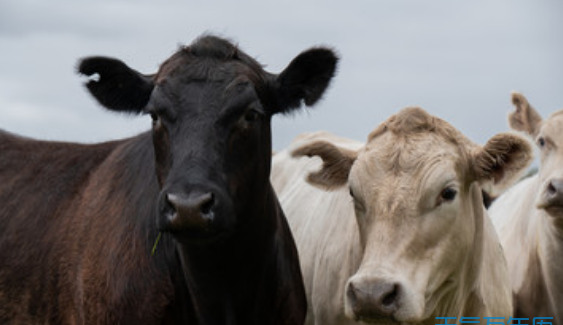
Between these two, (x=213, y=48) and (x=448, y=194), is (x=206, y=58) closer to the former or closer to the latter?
(x=213, y=48)

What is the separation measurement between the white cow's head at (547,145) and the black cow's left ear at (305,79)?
2087 millimetres

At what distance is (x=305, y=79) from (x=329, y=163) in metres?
0.60

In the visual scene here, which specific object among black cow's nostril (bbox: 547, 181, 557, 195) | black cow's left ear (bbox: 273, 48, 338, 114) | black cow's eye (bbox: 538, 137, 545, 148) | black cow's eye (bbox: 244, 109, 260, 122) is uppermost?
black cow's left ear (bbox: 273, 48, 338, 114)

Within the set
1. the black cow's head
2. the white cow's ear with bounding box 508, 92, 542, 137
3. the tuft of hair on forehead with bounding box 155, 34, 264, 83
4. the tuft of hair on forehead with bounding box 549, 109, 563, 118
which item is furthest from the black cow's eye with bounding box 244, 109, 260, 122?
the white cow's ear with bounding box 508, 92, 542, 137

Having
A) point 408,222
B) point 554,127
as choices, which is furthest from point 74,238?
point 554,127

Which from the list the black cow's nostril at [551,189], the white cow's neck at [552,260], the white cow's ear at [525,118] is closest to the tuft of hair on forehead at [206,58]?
the black cow's nostril at [551,189]

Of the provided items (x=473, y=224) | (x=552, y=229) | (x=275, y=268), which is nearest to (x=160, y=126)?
(x=275, y=268)

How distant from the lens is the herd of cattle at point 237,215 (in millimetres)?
5219

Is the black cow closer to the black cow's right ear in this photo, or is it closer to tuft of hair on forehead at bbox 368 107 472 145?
the black cow's right ear

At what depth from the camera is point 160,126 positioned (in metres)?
5.57

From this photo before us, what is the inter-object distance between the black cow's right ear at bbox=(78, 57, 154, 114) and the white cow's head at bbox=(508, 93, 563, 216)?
322 centimetres

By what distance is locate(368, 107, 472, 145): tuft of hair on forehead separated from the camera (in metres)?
5.72

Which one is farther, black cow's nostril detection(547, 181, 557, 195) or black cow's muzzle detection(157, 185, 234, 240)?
black cow's nostril detection(547, 181, 557, 195)

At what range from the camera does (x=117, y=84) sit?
619 centimetres
